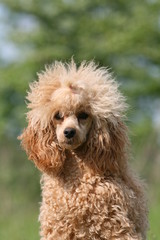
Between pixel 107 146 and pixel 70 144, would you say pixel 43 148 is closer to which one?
pixel 70 144

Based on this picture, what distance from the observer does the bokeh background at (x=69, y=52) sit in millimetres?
33500

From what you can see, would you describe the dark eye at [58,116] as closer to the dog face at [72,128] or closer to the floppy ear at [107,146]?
the dog face at [72,128]

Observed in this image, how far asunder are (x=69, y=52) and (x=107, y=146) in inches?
1080

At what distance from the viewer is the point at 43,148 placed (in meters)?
7.52

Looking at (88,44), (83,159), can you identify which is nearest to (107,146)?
(83,159)

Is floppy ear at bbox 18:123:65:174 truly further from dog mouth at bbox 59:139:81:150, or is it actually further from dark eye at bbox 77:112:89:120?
dark eye at bbox 77:112:89:120

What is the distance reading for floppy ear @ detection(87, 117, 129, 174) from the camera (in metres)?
7.39

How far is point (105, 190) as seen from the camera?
7305mm

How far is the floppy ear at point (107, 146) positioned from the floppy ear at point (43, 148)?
302mm

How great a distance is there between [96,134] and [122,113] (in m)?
0.35

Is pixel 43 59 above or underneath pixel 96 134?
above

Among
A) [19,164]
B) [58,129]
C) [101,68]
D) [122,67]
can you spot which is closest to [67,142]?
[58,129]

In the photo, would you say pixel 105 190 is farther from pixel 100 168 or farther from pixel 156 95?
pixel 156 95

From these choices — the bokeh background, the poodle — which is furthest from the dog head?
the bokeh background
